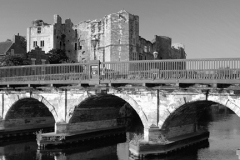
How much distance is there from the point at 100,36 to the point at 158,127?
52.5 metres

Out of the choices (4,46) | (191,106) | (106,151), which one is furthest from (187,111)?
(4,46)

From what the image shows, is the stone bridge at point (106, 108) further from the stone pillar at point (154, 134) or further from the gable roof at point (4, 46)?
the gable roof at point (4, 46)

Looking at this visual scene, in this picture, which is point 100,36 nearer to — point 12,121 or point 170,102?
point 12,121

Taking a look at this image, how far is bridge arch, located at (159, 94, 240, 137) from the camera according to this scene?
18.2 metres

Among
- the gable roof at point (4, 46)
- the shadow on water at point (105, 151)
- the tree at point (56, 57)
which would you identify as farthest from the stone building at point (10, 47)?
the shadow on water at point (105, 151)

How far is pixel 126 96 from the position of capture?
22516 millimetres

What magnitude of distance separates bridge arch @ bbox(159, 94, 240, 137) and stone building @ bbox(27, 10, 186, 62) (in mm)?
38895

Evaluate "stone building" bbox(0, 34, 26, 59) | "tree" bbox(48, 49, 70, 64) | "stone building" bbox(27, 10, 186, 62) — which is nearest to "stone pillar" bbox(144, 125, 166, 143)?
"stone building" bbox(27, 10, 186, 62)

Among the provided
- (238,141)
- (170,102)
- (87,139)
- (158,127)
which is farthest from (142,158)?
(238,141)

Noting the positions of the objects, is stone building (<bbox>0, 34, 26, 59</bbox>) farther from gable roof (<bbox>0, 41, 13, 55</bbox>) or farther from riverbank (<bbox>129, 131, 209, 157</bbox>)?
riverbank (<bbox>129, 131, 209, 157</bbox>)

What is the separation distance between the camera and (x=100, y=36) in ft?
235

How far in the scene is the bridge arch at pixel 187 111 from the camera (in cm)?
1816

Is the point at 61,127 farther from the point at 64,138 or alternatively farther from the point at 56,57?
the point at 56,57

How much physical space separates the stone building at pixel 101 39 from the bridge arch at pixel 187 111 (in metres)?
38.9
